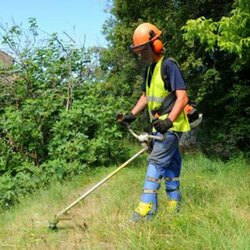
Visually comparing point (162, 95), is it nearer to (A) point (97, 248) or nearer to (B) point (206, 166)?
(A) point (97, 248)

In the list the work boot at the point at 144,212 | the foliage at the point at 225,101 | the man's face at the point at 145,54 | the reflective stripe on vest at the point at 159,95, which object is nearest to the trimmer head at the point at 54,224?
the work boot at the point at 144,212

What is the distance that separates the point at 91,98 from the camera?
9258 millimetres

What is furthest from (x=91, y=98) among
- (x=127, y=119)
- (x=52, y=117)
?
(x=127, y=119)

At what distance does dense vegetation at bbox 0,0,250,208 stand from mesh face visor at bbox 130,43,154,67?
228cm

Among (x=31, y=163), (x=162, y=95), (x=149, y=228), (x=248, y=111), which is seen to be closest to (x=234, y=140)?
(x=248, y=111)

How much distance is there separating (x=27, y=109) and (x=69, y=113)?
74 centimetres

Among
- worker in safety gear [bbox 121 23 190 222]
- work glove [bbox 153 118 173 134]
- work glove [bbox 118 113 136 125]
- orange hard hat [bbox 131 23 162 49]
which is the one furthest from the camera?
work glove [bbox 118 113 136 125]

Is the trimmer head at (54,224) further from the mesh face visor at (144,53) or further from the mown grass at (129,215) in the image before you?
the mesh face visor at (144,53)

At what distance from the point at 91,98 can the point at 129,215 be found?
4.65m

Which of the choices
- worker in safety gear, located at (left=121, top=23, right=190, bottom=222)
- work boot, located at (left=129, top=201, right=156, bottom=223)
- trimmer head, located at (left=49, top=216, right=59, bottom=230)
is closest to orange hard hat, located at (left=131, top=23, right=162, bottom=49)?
worker in safety gear, located at (left=121, top=23, right=190, bottom=222)

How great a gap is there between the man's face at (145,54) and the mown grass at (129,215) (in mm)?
1441

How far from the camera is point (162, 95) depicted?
466 cm

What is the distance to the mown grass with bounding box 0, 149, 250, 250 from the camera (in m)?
3.74

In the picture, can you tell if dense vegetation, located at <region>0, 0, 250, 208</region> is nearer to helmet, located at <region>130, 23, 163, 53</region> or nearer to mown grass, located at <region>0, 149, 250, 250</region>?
mown grass, located at <region>0, 149, 250, 250</region>
